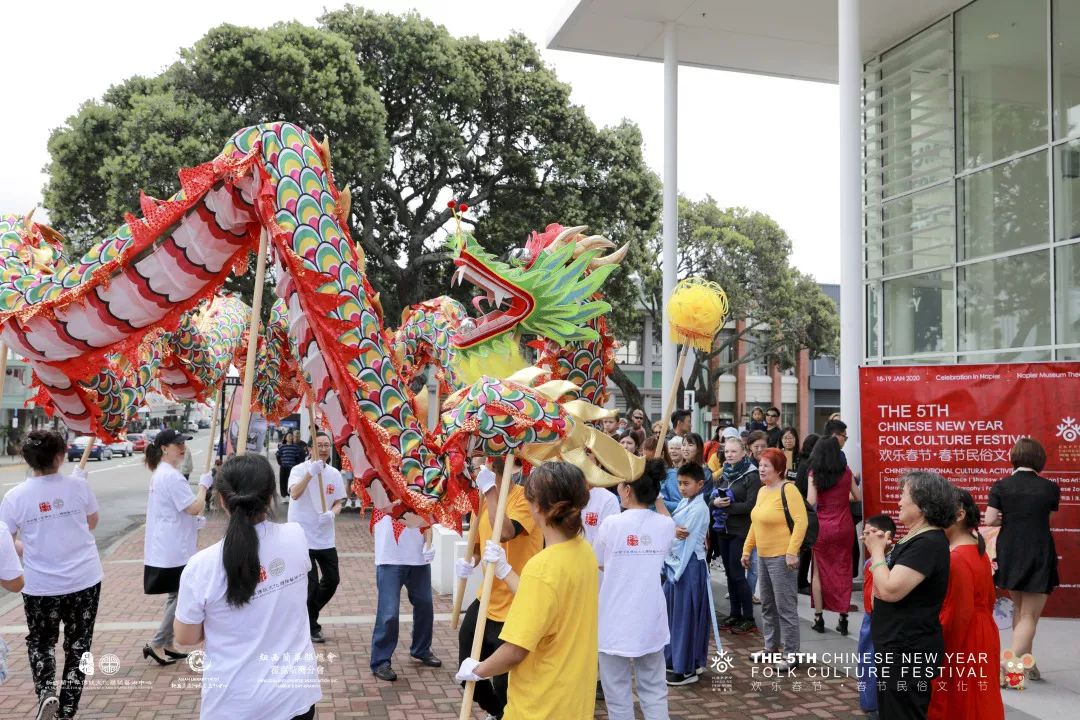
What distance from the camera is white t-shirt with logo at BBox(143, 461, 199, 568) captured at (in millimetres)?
5934

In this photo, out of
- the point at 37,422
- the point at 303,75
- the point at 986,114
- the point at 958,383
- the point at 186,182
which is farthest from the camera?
the point at 37,422

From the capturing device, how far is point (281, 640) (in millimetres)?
3006

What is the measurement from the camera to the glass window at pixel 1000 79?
9.58m

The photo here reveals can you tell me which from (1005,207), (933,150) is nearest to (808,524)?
(1005,207)

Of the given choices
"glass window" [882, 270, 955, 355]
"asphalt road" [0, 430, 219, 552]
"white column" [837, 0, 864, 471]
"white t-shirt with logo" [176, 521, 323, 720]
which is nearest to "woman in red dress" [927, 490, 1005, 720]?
"white t-shirt with logo" [176, 521, 323, 720]

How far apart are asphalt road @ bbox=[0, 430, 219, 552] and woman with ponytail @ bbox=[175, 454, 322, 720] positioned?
439 cm

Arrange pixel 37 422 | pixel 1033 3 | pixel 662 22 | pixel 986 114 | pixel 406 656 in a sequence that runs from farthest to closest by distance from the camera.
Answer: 1. pixel 37 422
2. pixel 662 22
3. pixel 986 114
4. pixel 1033 3
5. pixel 406 656

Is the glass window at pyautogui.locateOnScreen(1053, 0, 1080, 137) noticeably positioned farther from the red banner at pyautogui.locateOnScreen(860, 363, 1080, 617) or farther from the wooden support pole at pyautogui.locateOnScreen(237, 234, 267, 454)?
the wooden support pole at pyautogui.locateOnScreen(237, 234, 267, 454)

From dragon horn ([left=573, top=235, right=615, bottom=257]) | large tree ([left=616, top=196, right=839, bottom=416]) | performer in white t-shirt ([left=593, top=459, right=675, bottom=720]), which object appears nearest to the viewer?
performer in white t-shirt ([left=593, top=459, right=675, bottom=720])

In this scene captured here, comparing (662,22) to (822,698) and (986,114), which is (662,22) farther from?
(822,698)

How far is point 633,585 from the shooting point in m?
4.45

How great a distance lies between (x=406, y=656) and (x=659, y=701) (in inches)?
113

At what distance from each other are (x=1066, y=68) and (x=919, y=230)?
2.52m

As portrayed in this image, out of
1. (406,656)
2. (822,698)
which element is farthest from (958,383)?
(406,656)
